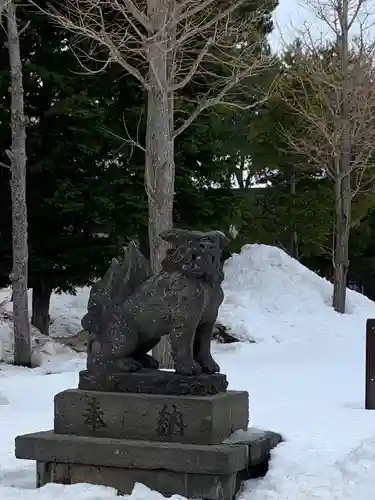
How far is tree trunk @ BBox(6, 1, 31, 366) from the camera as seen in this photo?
1165 cm

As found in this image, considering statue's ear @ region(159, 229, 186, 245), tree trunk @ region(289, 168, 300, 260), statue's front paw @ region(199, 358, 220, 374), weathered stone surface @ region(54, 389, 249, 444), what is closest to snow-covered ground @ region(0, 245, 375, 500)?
weathered stone surface @ region(54, 389, 249, 444)

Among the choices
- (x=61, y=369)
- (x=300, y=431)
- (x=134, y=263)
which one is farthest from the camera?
(x=61, y=369)

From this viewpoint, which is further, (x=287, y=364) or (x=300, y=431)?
(x=287, y=364)

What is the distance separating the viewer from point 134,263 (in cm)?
542

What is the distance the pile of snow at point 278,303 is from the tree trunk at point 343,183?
1.67 feet

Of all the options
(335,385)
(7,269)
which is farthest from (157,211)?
(7,269)

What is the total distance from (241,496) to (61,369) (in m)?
7.30

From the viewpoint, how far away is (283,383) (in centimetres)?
1012

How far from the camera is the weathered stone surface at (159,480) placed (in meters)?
4.64

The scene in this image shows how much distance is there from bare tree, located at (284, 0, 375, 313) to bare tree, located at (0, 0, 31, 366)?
7537mm

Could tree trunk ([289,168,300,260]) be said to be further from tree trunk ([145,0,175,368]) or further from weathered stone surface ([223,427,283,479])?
weathered stone surface ([223,427,283,479])

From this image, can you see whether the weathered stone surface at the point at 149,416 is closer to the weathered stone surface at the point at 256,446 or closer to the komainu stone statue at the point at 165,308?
the weathered stone surface at the point at 256,446

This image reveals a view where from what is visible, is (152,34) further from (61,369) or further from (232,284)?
(232,284)

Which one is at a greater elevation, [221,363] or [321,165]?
[321,165]
